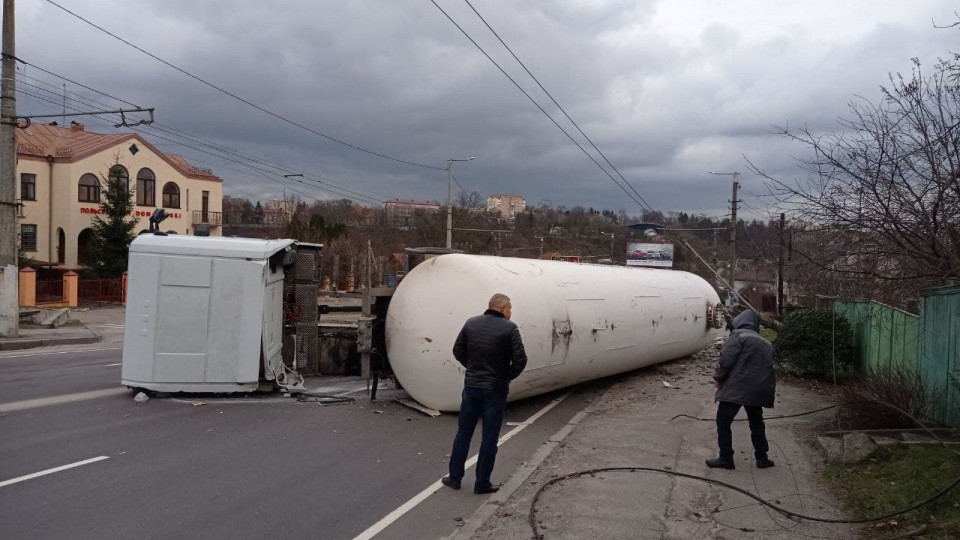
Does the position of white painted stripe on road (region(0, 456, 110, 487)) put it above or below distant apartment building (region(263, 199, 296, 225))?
below

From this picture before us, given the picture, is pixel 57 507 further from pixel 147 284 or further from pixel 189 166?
pixel 189 166

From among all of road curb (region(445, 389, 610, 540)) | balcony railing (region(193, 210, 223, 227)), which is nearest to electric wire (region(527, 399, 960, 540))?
road curb (region(445, 389, 610, 540))

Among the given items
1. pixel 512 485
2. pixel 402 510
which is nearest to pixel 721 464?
pixel 512 485

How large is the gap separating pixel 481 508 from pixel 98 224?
40669 millimetres

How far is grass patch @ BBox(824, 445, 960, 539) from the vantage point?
5594 mm

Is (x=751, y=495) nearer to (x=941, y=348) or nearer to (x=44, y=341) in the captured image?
(x=941, y=348)

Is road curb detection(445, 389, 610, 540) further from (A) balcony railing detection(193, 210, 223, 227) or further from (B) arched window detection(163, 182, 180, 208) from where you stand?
(A) balcony railing detection(193, 210, 223, 227)

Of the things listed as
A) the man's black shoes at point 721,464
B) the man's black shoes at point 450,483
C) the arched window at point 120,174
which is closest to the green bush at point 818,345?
the man's black shoes at point 721,464

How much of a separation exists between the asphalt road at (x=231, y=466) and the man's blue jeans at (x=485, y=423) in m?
0.27

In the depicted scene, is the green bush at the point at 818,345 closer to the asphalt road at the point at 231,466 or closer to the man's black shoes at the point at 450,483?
the asphalt road at the point at 231,466

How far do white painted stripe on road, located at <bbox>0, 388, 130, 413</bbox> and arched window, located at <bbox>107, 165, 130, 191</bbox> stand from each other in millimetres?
34181

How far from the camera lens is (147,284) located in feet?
35.0

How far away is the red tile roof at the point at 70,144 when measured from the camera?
43.4m

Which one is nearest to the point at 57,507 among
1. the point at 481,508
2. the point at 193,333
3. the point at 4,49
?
the point at 481,508
